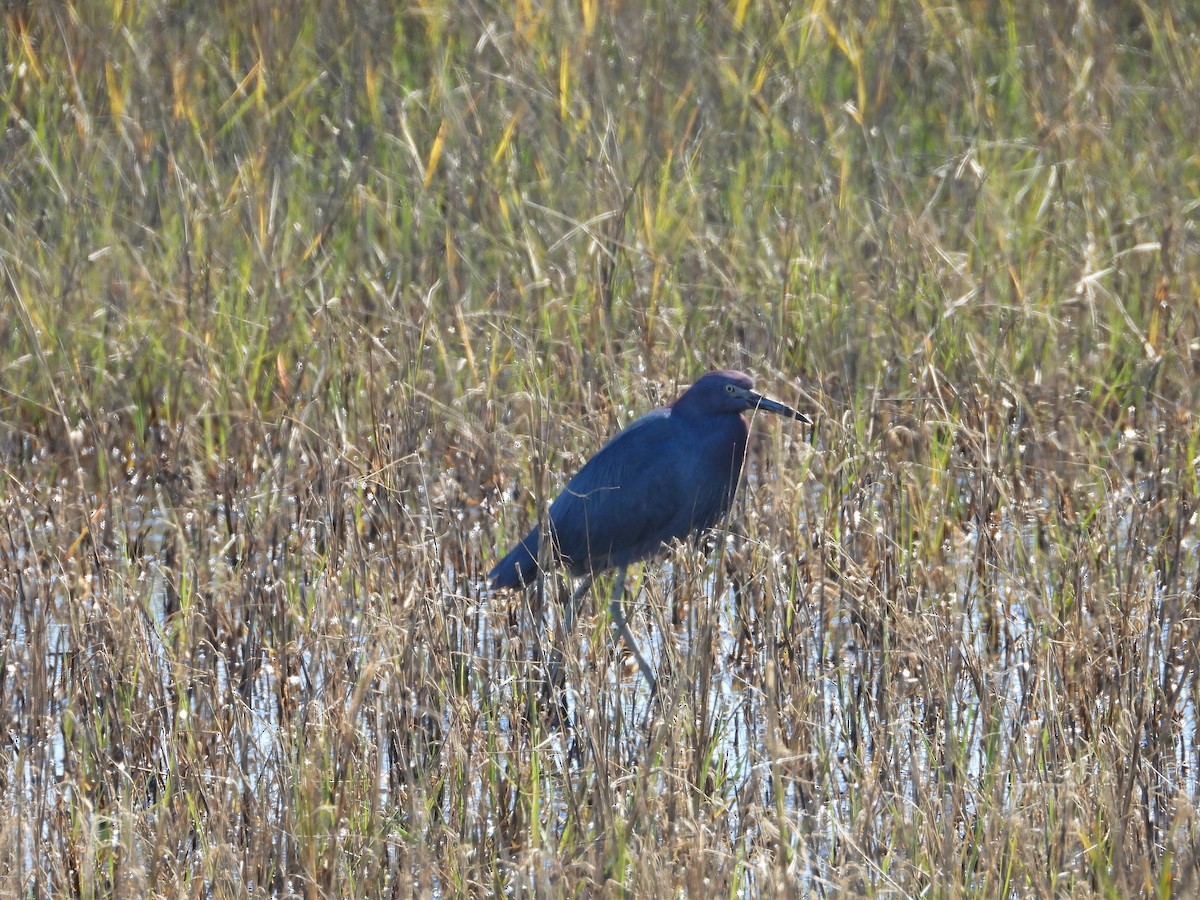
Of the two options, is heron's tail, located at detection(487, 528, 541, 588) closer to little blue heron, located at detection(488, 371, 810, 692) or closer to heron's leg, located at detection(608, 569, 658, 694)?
little blue heron, located at detection(488, 371, 810, 692)

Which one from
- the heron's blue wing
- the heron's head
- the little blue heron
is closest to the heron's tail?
the little blue heron

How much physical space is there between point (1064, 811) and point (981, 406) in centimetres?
220

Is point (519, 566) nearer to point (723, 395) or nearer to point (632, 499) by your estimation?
point (632, 499)

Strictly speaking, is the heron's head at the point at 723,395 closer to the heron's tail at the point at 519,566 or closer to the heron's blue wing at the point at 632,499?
the heron's blue wing at the point at 632,499

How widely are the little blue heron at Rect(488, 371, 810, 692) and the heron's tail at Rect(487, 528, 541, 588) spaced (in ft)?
0.08

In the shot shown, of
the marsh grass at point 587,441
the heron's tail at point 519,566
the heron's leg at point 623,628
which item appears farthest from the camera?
the heron's tail at point 519,566

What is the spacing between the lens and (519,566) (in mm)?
4125

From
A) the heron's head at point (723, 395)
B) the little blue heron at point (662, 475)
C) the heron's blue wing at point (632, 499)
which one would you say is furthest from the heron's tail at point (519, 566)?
the heron's head at point (723, 395)

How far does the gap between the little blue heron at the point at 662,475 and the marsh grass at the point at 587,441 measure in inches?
5.0

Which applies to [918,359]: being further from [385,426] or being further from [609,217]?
[385,426]

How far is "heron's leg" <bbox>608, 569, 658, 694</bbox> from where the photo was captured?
159 inches

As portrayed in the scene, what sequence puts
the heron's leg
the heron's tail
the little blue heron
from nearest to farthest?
the heron's leg
the heron's tail
the little blue heron

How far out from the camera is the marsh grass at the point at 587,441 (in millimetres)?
3004

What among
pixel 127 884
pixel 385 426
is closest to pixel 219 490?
pixel 385 426
